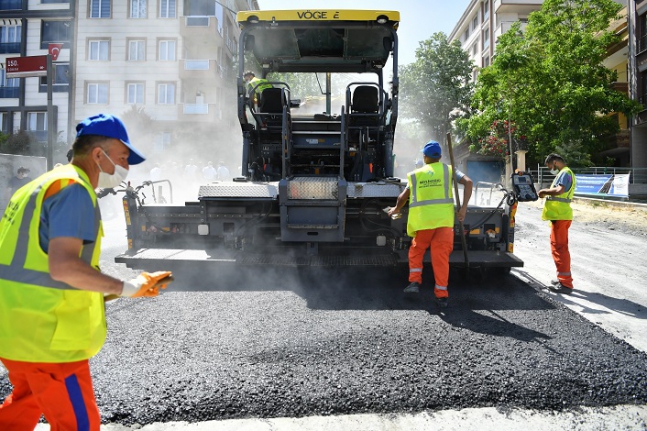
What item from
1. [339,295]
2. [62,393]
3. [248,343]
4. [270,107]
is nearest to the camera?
[62,393]

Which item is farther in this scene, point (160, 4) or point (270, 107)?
point (160, 4)

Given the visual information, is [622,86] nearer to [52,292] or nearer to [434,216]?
[434,216]

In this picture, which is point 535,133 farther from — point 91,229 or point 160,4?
point 91,229

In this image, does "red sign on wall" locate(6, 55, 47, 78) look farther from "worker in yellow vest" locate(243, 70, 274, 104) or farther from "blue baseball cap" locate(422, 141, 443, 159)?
"blue baseball cap" locate(422, 141, 443, 159)

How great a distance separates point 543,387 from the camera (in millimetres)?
2838

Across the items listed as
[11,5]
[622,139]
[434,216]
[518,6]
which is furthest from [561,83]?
[11,5]

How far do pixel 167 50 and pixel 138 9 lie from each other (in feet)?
8.79

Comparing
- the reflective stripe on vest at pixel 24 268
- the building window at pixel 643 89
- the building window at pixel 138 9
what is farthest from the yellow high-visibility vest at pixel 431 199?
the building window at pixel 138 9

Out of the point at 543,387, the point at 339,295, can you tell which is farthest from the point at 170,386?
the point at 339,295

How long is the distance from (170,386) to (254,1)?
39.2 meters

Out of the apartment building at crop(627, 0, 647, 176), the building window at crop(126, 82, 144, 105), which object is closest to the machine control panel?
the apartment building at crop(627, 0, 647, 176)

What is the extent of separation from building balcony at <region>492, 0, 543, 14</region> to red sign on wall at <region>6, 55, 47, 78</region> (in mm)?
31799

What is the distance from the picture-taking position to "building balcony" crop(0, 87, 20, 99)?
27828 millimetres

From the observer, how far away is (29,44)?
92.1 ft
